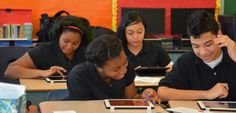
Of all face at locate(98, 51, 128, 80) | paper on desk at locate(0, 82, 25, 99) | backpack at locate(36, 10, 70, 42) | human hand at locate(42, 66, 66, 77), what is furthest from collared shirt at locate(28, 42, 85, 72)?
backpack at locate(36, 10, 70, 42)

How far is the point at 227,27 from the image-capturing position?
19.1 ft

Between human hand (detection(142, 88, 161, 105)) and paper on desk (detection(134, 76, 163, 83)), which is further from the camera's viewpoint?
paper on desk (detection(134, 76, 163, 83))

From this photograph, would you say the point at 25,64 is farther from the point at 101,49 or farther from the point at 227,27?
the point at 227,27

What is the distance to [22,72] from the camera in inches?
142

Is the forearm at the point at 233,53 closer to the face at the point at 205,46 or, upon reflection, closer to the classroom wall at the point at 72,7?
the face at the point at 205,46

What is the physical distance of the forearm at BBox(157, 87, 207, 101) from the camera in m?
2.69

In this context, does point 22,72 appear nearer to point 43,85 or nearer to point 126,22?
point 43,85

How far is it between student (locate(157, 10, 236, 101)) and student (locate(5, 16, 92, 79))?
3.36 ft

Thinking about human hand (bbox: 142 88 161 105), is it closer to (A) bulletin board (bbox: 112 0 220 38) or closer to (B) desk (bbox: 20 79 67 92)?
(B) desk (bbox: 20 79 67 92)

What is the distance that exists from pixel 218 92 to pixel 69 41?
1.45 metres

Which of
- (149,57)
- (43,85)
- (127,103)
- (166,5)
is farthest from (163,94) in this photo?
(166,5)

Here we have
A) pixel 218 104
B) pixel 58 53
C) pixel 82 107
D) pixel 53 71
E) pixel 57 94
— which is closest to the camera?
pixel 82 107

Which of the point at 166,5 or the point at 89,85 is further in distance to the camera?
the point at 166,5

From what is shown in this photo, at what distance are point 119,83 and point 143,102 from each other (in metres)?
0.28
